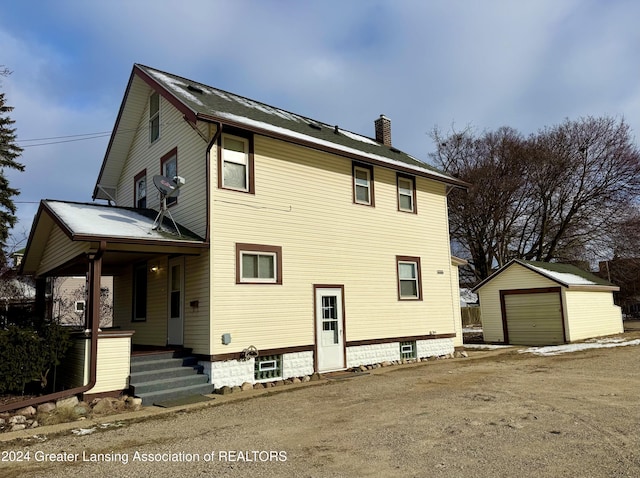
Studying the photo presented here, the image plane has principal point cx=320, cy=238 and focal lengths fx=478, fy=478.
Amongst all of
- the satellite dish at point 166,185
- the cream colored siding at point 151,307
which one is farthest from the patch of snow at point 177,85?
the cream colored siding at point 151,307

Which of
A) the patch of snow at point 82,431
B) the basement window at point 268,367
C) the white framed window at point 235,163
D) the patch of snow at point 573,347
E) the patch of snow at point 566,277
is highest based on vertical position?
the white framed window at point 235,163

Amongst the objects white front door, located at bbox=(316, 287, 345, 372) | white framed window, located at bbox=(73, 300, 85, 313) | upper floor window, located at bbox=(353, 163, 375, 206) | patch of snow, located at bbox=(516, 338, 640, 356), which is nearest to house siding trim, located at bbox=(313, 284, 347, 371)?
white front door, located at bbox=(316, 287, 345, 372)

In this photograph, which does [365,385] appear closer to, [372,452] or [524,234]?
[372,452]

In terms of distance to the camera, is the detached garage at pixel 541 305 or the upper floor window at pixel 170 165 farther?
the detached garage at pixel 541 305

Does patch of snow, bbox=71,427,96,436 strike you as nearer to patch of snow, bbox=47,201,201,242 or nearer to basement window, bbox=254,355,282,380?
patch of snow, bbox=47,201,201,242

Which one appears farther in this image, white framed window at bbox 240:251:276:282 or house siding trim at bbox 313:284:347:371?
house siding trim at bbox 313:284:347:371

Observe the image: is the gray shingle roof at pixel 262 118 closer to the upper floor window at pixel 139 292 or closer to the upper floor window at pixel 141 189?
the upper floor window at pixel 141 189

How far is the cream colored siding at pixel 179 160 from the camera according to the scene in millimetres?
11117

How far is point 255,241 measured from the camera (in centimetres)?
1128

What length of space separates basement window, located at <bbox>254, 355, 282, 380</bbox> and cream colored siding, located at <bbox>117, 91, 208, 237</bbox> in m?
3.25

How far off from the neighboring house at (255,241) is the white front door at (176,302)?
1.9 inches

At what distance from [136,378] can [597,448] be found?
7.89 meters

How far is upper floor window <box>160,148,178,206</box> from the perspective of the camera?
40.8ft

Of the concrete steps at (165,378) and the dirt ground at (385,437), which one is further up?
the concrete steps at (165,378)
